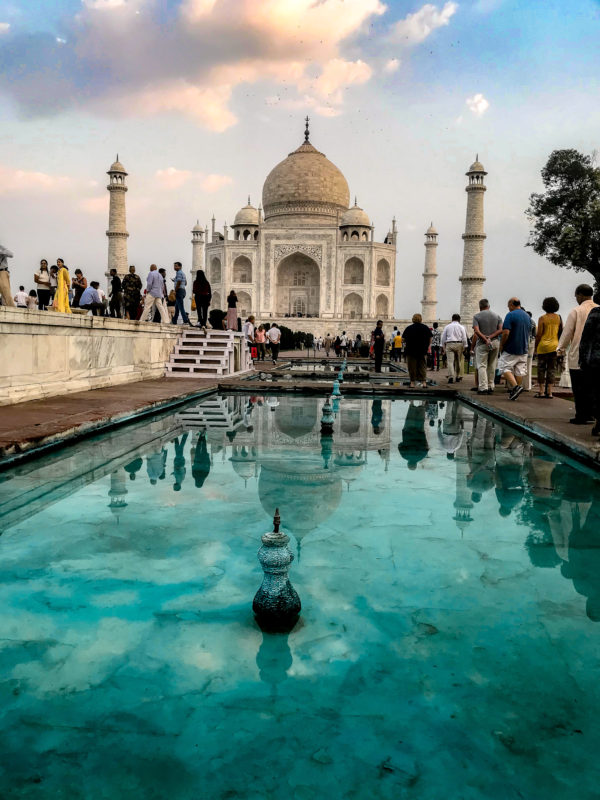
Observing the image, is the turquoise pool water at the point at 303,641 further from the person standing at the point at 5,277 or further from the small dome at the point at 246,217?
the small dome at the point at 246,217

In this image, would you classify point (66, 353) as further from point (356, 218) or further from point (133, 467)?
point (356, 218)

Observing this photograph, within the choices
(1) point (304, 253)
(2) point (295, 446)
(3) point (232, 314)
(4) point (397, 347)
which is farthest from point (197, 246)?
(2) point (295, 446)

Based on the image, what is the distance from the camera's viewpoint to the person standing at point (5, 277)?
7017 millimetres

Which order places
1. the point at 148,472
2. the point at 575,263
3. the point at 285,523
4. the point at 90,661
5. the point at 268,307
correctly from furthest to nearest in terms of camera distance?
the point at 268,307 < the point at 575,263 < the point at 148,472 < the point at 285,523 < the point at 90,661

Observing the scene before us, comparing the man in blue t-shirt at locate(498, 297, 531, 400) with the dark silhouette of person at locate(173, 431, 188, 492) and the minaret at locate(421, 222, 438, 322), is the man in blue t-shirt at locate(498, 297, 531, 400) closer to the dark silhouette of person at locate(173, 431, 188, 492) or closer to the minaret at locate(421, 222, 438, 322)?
the dark silhouette of person at locate(173, 431, 188, 492)

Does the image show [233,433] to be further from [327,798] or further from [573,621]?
[327,798]

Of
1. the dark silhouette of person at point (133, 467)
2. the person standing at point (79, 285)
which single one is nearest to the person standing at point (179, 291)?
the person standing at point (79, 285)

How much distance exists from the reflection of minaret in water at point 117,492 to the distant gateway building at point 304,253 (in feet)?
114

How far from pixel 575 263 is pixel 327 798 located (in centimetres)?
2346

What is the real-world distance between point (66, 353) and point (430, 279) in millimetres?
34919

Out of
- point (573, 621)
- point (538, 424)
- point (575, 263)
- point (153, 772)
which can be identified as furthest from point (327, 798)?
point (575, 263)

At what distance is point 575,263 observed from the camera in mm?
22203

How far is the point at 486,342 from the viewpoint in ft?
29.0

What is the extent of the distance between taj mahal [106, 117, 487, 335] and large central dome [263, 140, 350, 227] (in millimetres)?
64
